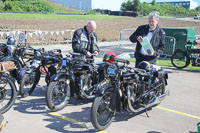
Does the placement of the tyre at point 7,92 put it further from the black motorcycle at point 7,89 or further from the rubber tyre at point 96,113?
the rubber tyre at point 96,113

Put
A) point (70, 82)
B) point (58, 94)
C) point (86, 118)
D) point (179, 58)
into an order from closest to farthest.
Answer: point (86, 118) < point (58, 94) < point (70, 82) < point (179, 58)

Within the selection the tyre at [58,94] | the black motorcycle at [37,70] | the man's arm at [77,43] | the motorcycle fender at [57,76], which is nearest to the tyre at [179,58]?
the man's arm at [77,43]

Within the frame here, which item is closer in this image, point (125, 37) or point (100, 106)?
point (100, 106)

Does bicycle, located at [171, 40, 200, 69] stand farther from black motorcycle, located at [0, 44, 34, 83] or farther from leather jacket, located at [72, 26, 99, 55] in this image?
black motorcycle, located at [0, 44, 34, 83]

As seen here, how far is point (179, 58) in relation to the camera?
1242 cm

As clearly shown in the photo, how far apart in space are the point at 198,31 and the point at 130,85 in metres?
27.3

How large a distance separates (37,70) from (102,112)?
250 cm

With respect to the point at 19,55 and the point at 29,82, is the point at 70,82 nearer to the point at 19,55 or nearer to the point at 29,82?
the point at 29,82

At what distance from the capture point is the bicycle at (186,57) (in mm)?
11410

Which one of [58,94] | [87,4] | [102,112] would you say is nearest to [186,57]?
[58,94]

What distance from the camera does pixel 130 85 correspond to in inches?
210

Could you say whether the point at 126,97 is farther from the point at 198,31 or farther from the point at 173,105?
the point at 198,31

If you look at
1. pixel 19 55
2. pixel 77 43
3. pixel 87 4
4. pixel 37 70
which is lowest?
pixel 37 70

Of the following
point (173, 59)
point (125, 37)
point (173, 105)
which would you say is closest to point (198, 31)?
point (125, 37)
